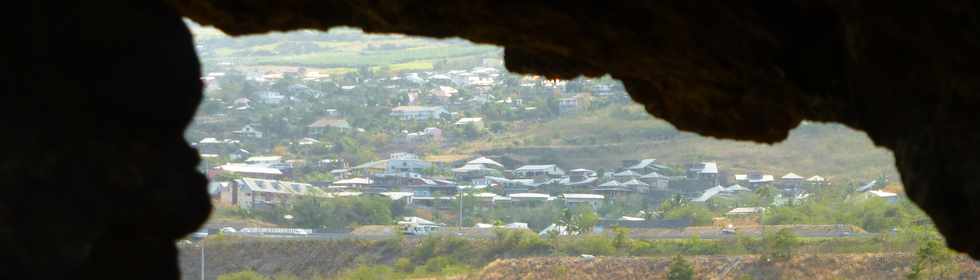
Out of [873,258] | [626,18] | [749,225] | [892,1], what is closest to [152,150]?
[626,18]

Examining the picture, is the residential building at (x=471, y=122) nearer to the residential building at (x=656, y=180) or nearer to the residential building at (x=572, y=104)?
the residential building at (x=572, y=104)

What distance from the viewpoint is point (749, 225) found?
82062 mm

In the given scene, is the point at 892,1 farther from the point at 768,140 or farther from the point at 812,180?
the point at 812,180

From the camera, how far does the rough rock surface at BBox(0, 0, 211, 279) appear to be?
6695 mm

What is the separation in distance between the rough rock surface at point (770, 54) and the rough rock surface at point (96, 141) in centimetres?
91

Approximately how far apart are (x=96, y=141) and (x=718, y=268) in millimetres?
57391

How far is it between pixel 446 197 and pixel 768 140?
93.9m

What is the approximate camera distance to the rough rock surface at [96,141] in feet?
22.0

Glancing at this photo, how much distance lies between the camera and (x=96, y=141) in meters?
6.99

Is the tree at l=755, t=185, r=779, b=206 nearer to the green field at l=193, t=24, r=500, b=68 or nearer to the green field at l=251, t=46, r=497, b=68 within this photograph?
the green field at l=193, t=24, r=500, b=68

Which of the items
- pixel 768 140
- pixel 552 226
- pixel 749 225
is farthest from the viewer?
pixel 552 226

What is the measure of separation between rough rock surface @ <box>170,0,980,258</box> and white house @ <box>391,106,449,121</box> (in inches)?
4739

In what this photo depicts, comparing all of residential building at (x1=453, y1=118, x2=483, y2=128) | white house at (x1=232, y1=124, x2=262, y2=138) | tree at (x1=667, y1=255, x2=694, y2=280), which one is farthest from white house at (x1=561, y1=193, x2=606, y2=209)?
tree at (x1=667, y1=255, x2=694, y2=280)

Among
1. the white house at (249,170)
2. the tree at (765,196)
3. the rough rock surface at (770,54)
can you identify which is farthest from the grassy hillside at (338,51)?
the rough rock surface at (770,54)
